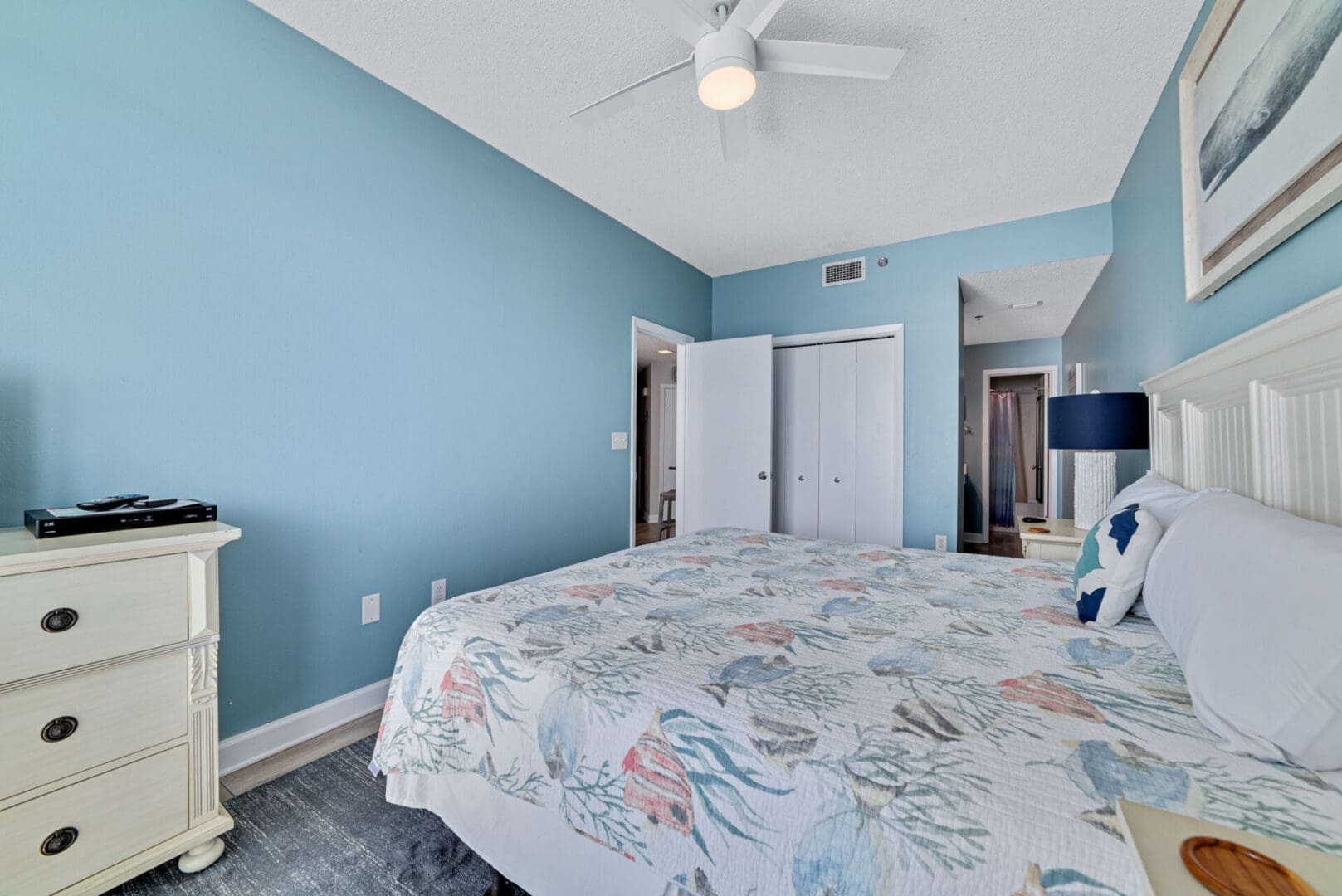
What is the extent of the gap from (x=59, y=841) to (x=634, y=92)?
2.57m

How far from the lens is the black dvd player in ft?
4.05

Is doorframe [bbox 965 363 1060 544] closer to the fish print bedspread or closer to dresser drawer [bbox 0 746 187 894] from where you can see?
the fish print bedspread

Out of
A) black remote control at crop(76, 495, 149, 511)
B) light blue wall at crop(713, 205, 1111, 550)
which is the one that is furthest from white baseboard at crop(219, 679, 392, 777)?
light blue wall at crop(713, 205, 1111, 550)

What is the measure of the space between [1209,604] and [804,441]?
11.2 feet

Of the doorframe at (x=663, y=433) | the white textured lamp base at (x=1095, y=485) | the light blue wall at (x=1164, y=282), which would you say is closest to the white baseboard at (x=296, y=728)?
the light blue wall at (x=1164, y=282)

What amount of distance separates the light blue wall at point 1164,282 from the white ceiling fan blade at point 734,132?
151 cm

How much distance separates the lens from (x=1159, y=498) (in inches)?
64.3

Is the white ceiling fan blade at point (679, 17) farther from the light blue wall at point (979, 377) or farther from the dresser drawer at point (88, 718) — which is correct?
the light blue wall at point (979, 377)

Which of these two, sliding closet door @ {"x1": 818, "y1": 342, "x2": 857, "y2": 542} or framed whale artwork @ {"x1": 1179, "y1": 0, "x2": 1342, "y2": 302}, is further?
sliding closet door @ {"x1": 818, "y1": 342, "x2": 857, "y2": 542}

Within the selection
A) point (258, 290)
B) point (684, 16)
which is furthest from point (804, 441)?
point (258, 290)

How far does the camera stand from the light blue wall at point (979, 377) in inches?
239

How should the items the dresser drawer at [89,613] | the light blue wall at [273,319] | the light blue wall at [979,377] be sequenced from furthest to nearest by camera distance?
the light blue wall at [979,377] < the light blue wall at [273,319] < the dresser drawer at [89,613]

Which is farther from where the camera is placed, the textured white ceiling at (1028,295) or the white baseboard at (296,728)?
the textured white ceiling at (1028,295)

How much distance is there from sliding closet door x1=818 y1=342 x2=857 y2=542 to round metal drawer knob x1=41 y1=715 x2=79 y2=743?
12.8 ft
